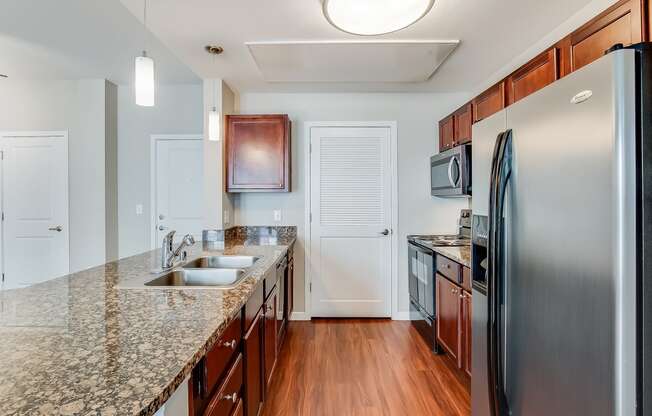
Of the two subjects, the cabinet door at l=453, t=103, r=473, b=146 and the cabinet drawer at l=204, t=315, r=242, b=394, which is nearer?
the cabinet drawer at l=204, t=315, r=242, b=394

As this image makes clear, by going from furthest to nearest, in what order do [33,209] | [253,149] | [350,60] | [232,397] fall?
[33,209], [253,149], [350,60], [232,397]

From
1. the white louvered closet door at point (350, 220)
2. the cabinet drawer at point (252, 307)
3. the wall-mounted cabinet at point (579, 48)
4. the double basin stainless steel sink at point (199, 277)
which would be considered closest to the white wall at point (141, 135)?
the white louvered closet door at point (350, 220)

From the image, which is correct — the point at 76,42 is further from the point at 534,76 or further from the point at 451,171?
the point at 534,76

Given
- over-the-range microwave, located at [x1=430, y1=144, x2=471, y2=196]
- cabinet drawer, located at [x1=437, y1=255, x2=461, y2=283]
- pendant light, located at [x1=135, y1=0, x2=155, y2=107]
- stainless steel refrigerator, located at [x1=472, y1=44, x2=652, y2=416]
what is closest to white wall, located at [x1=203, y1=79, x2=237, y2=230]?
pendant light, located at [x1=135, y1=0, x2=155, y2=107]

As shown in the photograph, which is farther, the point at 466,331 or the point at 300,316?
the point at 300,316

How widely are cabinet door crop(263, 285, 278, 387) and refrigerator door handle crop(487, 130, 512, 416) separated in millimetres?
1126

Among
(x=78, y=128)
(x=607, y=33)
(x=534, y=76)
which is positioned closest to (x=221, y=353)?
(x=607, y=33)

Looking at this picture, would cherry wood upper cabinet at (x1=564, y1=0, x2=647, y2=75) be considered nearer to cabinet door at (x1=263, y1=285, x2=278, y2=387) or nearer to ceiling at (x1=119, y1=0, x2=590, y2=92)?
ceiling at (x1=119, y1=0, x2=590, y2=92)

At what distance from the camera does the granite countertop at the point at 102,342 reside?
0.60 metres

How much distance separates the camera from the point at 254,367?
5.03 ft

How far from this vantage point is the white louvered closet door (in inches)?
134

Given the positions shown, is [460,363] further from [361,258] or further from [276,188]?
[276,188]

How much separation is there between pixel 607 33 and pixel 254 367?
2.22 meters

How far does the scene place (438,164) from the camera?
121 inches
